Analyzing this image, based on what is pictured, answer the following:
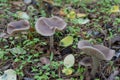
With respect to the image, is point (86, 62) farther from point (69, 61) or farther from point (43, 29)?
point (43, 29)

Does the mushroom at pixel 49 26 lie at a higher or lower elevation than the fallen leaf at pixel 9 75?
higher

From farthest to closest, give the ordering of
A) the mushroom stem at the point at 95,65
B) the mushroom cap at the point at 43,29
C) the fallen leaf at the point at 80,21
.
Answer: the fallen leaf at the point at 80,21 < the mushroom cap at the point at 43,29 < the mushroom stem at the point at 95,65

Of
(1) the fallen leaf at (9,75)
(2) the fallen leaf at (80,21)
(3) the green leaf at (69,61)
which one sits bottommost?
(1) the fallen leaf at (9,75)

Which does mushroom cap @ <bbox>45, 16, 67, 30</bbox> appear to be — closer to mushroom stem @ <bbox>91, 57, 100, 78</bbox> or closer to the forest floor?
the forest floor

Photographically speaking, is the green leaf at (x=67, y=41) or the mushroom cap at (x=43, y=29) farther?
the green leaf at (x=67, y=41)

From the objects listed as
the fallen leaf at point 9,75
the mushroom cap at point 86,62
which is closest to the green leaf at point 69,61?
the mushroom cap at point 86,62

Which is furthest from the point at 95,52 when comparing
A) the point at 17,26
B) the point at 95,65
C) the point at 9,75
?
the point at 17,26

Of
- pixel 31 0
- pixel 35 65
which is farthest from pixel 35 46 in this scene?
pixel 31 0

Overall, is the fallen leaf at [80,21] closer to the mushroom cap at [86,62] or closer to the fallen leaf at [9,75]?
the mushroom cap at [86,62]
